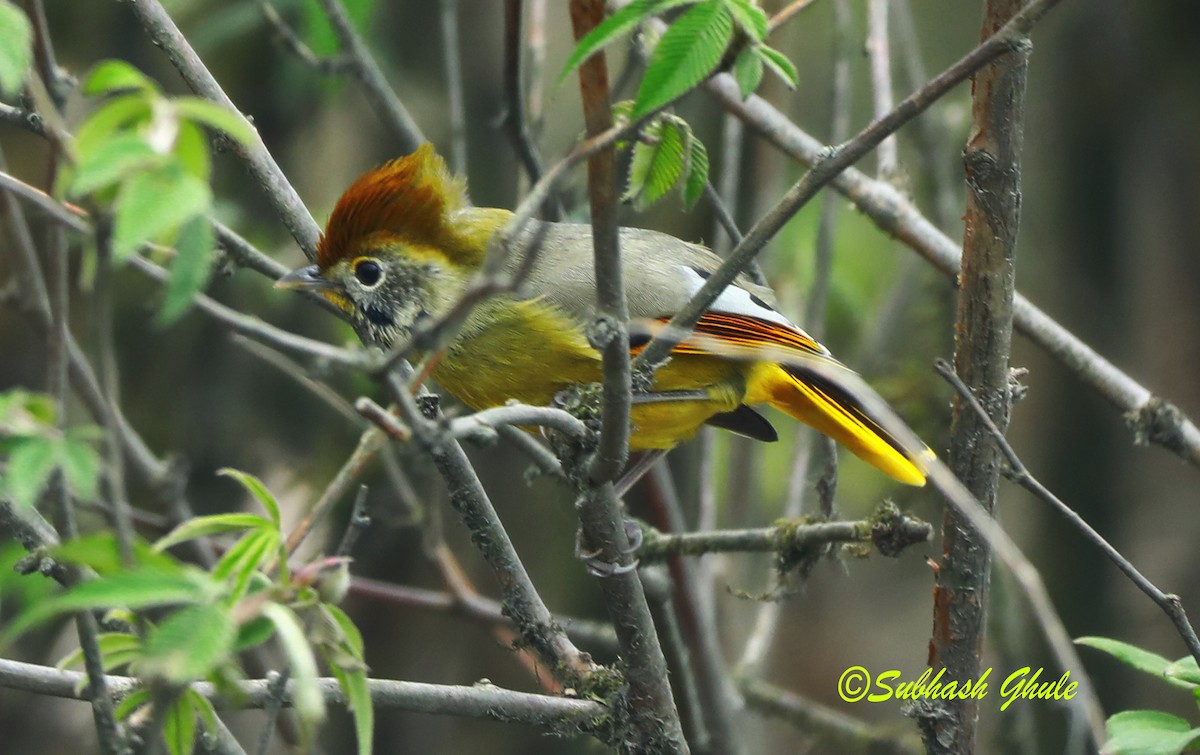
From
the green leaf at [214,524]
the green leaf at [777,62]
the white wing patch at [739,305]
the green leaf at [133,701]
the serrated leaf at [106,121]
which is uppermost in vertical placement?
the white wing patch at [739,305]

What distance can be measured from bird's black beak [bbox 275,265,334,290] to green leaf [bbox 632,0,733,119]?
1.63 meters

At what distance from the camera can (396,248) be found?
3.36 m

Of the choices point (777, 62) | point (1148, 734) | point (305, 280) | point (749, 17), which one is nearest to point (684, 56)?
point (749, 17)

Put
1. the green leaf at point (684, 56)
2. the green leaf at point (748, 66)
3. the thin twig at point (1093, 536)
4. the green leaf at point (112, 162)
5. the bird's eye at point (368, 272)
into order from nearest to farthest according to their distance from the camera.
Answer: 1. the green leaf at point (112, 162)
2. the green leaf at point (684, 56)
3. the green leaf at point (748, 66)
4. the thin twig at point (1093, 536)
5. the bird's eye at point (368, 272)

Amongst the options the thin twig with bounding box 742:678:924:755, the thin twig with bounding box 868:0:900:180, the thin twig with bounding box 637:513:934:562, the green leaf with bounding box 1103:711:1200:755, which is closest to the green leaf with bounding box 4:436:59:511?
the green leaf with bounding box 1103:711:1200:755

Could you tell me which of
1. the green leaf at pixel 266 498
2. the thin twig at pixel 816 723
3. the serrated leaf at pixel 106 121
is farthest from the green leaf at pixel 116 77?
the thin twig at pixel 816 723

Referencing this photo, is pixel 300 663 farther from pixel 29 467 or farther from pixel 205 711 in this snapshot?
pixel 205 711

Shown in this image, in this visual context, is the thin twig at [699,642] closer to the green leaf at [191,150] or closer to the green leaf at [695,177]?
the green leaf at [695,177]

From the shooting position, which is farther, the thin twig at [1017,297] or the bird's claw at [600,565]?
the thin twig at [1017,297]

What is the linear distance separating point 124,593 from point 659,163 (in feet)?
4.13

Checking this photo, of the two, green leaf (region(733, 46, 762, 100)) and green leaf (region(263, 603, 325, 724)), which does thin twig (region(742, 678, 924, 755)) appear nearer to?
green leaf (region(733, 46, 762, 100))

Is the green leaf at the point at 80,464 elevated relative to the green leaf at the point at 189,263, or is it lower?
lower

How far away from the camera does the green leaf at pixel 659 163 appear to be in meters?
2.14

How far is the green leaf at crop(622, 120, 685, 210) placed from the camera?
7.01ft
